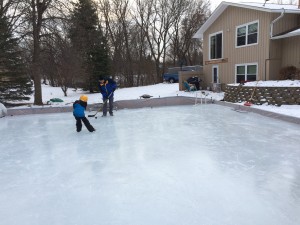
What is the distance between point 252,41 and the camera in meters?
12.2

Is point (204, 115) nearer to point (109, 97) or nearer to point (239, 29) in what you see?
point (109, 97)

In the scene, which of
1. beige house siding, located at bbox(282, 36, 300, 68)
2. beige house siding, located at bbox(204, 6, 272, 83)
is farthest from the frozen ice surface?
beige house siding, located at bbox(204, 6, 272, 83)

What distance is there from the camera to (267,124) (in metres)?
6.75

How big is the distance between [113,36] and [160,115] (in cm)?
2101

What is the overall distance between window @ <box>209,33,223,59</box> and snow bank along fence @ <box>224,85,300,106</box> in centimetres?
437

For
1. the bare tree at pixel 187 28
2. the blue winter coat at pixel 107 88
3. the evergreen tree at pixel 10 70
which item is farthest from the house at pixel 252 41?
the bare tree at pixel 187 28

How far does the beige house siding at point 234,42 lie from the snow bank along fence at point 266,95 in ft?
7.22

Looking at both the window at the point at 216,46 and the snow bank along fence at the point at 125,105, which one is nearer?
the snow bank along fence at the point at 125,105

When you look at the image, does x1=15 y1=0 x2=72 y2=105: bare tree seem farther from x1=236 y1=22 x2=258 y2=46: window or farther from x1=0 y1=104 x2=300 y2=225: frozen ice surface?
x1=236 y1=22 x2=258 y2=46: window

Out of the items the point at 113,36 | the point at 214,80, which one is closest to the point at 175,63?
the point at 113,36

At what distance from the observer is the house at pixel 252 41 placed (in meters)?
11.2

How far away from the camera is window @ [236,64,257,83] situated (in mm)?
12236

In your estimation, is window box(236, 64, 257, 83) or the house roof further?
window box(236, 64, 257, 83)

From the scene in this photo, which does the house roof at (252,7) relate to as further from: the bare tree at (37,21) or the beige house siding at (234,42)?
the bare tree at (37,21)
